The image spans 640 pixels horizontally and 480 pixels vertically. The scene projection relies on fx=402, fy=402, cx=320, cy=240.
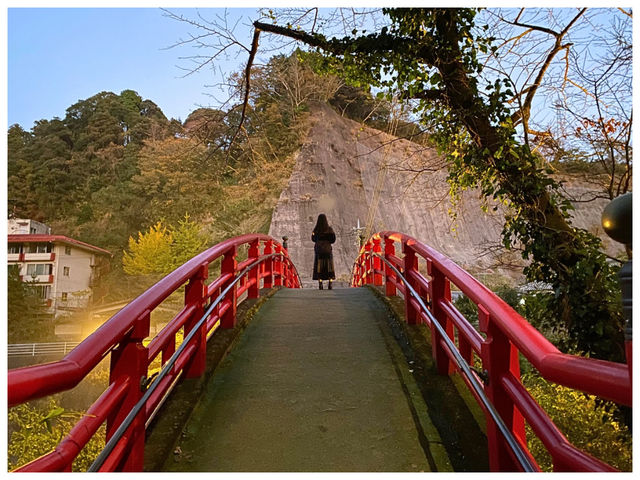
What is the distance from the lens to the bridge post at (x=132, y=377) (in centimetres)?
198

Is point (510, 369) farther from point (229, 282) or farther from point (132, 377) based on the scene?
point (229, 282)

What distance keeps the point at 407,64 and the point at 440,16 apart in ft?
2.30

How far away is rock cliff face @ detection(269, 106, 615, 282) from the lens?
24984mm

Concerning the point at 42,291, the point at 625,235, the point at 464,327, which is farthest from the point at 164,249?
the point at 625,235

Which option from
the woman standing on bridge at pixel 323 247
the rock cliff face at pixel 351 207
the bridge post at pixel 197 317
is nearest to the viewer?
the bridge post at pixel 197 317

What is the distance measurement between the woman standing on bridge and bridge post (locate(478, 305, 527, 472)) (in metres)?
6.78

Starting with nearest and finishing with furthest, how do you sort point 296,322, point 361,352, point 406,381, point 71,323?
point 406,381 → point 361,352 → point 296,322 → point 71,323

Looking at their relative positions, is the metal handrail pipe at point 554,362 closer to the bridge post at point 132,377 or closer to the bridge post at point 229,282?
the bridge post at point 132,377

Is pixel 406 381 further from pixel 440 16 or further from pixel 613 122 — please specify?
pixel 613 122

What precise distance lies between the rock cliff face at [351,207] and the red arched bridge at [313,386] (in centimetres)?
1951

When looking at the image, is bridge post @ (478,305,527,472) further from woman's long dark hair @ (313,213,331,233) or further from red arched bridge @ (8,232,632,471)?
woman's long dark hair @ (313,213,331,233)

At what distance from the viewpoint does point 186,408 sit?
106 inches

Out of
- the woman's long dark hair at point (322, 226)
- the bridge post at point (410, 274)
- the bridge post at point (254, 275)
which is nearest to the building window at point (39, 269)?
the woman's long dark hair at point (322, 226)

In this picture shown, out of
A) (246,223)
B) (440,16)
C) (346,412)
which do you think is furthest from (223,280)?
(246,223)
